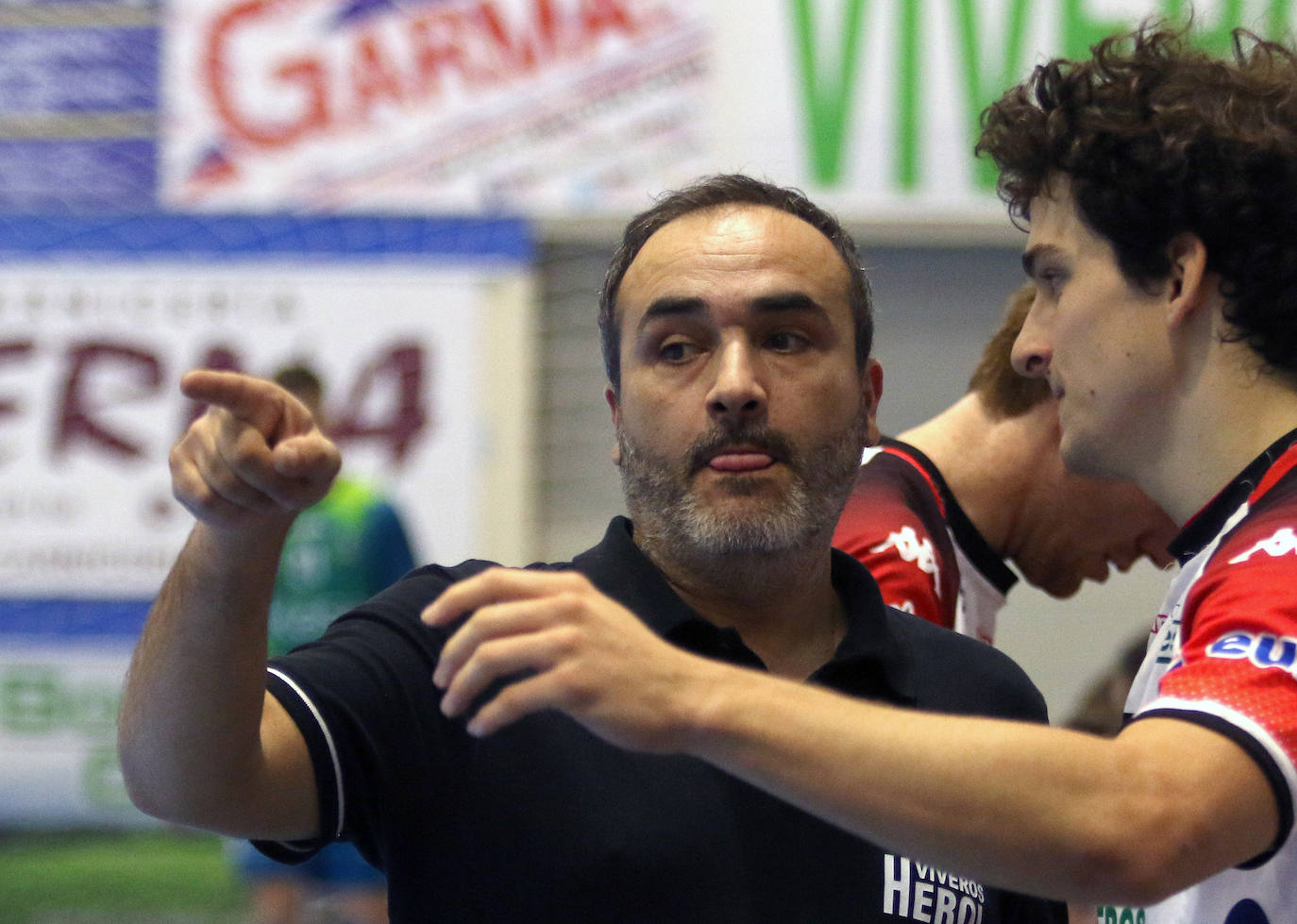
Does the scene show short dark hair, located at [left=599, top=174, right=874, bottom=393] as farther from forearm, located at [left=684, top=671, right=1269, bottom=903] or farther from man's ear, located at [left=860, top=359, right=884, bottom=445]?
forearm, located at [left=684, top=671, right=1269, bottom=903]

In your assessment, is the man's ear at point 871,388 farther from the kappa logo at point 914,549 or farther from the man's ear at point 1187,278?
the man's ear at point 1187,278

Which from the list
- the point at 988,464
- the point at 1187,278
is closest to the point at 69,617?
the point at 988,464

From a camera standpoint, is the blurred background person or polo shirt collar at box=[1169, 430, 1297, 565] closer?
polo shirt collar at box=[1169, 430, 1297, 565]

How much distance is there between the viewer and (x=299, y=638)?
4926 millimetres

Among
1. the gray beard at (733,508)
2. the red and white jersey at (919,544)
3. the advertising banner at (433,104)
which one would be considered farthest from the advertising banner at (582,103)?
the gray beard at (733,508)

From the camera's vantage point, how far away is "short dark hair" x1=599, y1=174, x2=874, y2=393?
6.47ft

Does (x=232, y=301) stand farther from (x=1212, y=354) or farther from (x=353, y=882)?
(x=1212, y=354)

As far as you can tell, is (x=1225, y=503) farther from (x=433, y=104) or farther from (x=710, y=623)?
(x=433, y=104)

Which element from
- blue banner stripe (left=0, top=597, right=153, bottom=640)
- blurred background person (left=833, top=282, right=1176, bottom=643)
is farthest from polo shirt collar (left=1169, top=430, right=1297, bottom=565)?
blue banner stripe (left=0, top=597, right=153, bottom=640)

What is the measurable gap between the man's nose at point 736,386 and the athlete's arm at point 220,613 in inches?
22.6

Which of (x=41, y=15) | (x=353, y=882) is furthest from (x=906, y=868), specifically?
(x=41, y=15)

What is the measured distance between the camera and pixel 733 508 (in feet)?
5.79

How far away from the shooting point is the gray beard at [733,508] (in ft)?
5.79

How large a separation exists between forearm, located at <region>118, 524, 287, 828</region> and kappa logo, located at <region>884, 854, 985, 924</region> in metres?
0.71
